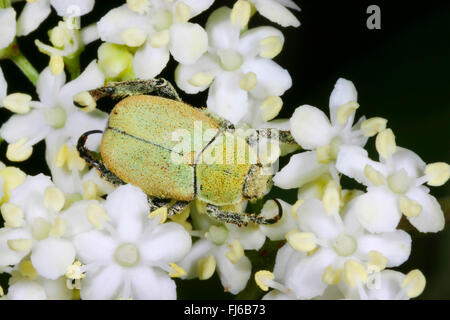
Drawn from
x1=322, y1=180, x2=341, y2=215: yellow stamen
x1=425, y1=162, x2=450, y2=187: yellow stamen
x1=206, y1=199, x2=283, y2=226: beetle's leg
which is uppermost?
x1=425, y1=162, x2=450, y2=187: yellow stamen

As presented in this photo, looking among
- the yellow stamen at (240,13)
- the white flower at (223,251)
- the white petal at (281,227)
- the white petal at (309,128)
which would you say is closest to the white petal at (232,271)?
the white flower at (223,251)

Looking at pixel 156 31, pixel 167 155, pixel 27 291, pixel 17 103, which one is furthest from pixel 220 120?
pixel 27 291

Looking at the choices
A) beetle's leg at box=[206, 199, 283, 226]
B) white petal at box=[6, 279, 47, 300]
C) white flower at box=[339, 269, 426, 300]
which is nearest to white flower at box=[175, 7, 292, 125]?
beetle's leg at box=[206, 199, 283, 226]

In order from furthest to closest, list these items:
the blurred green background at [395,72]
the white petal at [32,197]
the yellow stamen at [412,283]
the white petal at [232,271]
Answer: the blurred green background at [395,72] < the white petal at [232,271] < the white petal at [32,197] < the yellow stamen at [412,283]

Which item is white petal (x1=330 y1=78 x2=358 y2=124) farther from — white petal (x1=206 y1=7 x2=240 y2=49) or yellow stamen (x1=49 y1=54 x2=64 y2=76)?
yellow stamen (x1=49 y1=54 x2=64 y2=76)

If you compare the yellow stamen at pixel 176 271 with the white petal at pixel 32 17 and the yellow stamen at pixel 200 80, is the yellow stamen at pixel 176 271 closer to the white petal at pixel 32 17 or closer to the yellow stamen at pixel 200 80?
the yellow stamen at pixel 200 80

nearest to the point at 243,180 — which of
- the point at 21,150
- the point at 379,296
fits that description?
the point at 379,296
